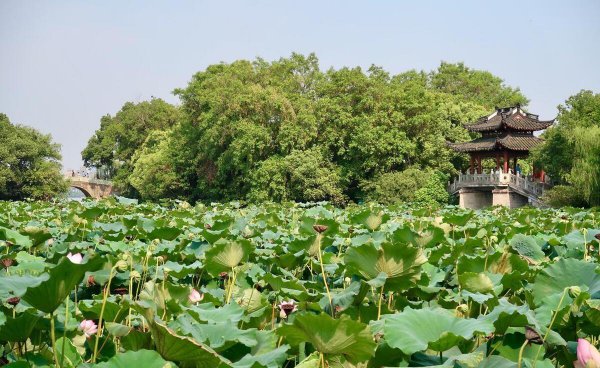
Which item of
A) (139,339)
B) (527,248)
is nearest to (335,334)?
(139,339)

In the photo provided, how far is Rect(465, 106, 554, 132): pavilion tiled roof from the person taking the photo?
28.1 m

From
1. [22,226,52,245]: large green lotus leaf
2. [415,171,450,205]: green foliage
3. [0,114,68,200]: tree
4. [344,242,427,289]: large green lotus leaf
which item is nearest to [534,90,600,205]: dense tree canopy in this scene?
[415,171,450,205]: green foliage

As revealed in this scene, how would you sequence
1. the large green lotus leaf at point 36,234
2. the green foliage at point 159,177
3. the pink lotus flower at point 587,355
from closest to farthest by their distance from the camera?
the pink lotus flower at point 587,355, the large green lotus leaf at point 36,234, the green foliage at point 159,177

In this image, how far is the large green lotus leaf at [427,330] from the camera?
4.44 feet

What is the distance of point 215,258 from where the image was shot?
2553 millimetres

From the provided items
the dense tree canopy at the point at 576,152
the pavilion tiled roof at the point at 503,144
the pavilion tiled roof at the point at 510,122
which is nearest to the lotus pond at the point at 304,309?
the dense tree canopy at the point at 576,152

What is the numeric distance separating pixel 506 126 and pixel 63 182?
78.2 ft

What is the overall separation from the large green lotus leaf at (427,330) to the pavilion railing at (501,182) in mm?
25601

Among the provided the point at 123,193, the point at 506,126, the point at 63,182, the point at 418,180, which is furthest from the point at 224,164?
the point at 123,193

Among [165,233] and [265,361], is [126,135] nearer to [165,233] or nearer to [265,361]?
[165,233]

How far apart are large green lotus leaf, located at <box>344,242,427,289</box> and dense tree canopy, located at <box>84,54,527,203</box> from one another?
80.1 feet

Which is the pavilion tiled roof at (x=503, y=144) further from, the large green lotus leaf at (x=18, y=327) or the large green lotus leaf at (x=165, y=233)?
the large green lotus leaf at (x=18, y=327)

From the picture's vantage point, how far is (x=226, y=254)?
8.32 feet

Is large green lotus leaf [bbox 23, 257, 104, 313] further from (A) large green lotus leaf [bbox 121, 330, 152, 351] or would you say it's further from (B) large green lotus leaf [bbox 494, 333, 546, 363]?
(B) large green lotus leaf [bbox 494, 333, 546, 363]
